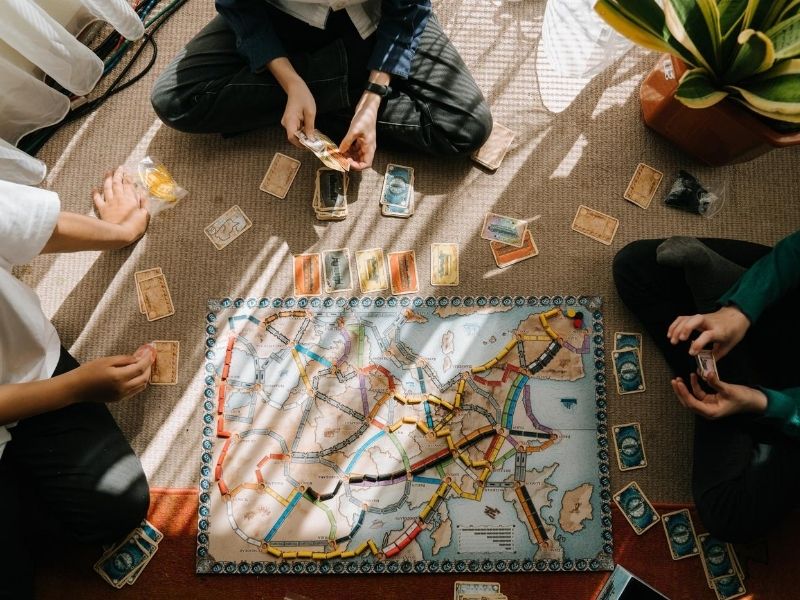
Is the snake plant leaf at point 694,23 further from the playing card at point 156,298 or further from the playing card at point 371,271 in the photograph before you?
the playing card at point 156,298

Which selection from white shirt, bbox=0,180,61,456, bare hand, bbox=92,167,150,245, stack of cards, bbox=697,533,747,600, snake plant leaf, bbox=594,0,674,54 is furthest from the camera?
bare hand, bbox=92,167,150,245

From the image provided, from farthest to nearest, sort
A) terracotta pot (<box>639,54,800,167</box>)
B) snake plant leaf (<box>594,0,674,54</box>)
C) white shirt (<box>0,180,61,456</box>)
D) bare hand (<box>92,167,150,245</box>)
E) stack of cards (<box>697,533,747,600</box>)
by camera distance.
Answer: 1. bare hand (<box>92,167,150,245</box>)
2. stack of cards (<box>697,533,747,600</box>)
3. terracotta pot (<box>639,54,800,167</box>)
4. snake plant leaf (<box>594,0,674,54</box>)
5. white shirt (<box>0,180,61,456</box>)

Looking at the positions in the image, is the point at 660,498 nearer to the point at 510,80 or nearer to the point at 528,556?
the point at 528,556

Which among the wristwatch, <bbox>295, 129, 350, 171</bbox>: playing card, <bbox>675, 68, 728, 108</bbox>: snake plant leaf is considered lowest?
<bbox>295, 129, 350, 171</bbox>: playing card

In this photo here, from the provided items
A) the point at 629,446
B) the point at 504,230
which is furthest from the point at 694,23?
the point at 629,446

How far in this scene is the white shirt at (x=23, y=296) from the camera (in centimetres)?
126

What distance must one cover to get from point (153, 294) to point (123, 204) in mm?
248

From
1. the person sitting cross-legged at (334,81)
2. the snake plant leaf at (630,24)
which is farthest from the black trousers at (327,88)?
the snake plant leaf at (630,24)

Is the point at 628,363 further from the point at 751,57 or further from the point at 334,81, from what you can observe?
the point at 334,81

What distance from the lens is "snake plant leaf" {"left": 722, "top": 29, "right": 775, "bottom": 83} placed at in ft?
4.14

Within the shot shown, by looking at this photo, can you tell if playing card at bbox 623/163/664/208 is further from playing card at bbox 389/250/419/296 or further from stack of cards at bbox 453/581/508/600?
stack of cards at bbox 453/581/508/600

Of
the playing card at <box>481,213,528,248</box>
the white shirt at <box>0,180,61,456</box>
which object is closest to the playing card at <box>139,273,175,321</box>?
the white shirt at <box>0,180,61,456</box>

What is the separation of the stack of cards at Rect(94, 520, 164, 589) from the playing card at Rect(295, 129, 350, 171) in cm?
99

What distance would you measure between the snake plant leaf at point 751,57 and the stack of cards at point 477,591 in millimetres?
1278
